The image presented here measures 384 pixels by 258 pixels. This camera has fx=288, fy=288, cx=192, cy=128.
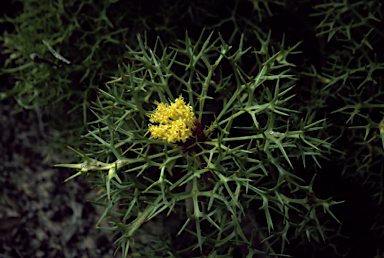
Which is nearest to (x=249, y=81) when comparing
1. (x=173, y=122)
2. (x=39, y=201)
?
(x=173, y=122)

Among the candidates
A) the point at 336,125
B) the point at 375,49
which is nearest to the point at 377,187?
the point at 336,125

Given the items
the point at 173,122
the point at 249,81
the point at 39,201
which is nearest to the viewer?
the point at 173,122

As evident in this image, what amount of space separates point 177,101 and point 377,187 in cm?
103

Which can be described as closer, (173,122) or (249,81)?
(173,122)

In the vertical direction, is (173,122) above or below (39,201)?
above

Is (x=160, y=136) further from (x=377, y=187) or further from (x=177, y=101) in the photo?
(x=377, y=187)

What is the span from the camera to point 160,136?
3.34 ft

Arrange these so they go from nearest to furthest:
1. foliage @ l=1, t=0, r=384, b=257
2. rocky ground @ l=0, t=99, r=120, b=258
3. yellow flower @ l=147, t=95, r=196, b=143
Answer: yellow flower @ l=147, t=95, r=196, b=143
foliage @ l=1, t=0, r=384, b=257
rocky ground @ l=0, t=99, r=120, b=258

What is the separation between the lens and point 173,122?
3.31ft

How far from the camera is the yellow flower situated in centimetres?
100

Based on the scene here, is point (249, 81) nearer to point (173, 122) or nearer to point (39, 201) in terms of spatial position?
point (173, 122)

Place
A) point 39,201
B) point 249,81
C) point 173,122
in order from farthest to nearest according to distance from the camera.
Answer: point 39,201 < point 249,81 < point 173,122

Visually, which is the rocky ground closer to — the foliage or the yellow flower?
the foliage

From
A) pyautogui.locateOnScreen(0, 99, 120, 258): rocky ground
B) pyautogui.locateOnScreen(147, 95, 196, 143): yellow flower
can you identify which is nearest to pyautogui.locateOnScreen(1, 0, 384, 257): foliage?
pyautogui.locateOnScreen(147, 95, 196, 143): yellow flower
